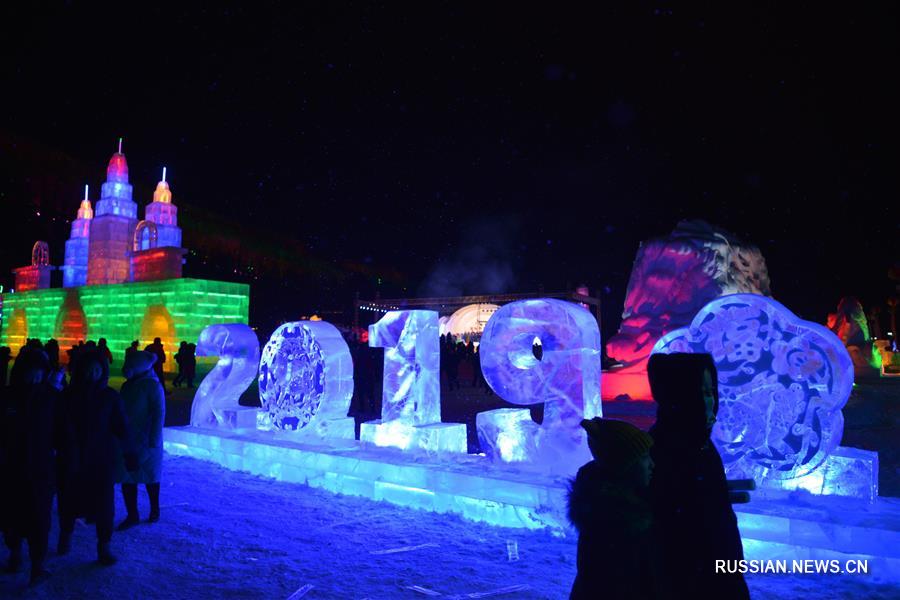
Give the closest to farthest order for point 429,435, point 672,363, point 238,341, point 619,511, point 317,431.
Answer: point 619,511
point 672,363
point 429,435
point 317,431
point 238,341

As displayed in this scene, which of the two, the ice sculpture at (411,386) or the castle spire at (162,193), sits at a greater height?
the castle spire at (162,193)

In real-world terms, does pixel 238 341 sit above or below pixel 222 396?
above

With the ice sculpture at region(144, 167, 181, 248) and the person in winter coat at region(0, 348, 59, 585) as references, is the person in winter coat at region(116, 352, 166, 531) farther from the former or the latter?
the ice sculpture at region(144, 167, 181, 248)

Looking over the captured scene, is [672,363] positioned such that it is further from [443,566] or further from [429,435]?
[429,435]

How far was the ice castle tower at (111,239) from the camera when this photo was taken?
35.5 m

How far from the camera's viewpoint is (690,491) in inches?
80.8

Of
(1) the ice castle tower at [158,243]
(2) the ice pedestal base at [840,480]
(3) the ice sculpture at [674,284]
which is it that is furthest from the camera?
(1) the ice castle tower at [158,243]

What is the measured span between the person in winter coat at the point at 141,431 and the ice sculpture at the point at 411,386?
7.79 ft

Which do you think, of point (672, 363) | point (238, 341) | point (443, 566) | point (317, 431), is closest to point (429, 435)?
point (317, 431)

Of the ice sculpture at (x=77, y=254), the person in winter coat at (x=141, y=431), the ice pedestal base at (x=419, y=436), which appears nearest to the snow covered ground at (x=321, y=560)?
the person in winter coat at (x=141, y=431)

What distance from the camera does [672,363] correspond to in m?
2.19

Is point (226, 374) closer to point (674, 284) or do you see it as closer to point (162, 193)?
point (674, 284)

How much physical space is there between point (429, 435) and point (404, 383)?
68 cm

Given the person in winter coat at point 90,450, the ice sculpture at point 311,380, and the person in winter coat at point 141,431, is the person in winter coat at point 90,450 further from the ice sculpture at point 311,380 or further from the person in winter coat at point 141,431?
the ice sculpture at point 311,380
